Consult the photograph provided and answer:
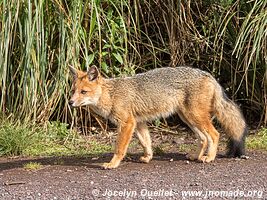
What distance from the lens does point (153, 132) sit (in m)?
10.4

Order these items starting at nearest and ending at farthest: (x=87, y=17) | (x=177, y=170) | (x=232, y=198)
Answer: (x=232, y=198) < (x=177, y=170) < (x=87, y=17)

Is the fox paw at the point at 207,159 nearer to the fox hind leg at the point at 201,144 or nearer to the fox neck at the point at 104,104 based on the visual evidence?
the fox hind leg at the point at 201,144

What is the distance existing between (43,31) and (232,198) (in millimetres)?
4014

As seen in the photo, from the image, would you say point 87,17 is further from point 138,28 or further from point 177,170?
point 177,170

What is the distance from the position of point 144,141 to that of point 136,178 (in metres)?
1.16

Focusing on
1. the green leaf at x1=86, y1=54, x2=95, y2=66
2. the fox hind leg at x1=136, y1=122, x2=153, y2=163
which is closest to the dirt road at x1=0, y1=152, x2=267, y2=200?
the fox hind leg at x1=136, y1=122, x2=153, y2=163

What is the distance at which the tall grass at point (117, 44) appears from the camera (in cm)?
926

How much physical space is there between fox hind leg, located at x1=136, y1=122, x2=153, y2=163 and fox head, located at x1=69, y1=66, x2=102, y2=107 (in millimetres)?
711

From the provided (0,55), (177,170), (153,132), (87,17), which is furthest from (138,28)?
(177,170)

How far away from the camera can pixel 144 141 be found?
830 centimetres

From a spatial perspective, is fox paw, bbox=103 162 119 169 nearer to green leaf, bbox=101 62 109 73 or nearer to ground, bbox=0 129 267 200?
ground, bbox=0 129 267 200

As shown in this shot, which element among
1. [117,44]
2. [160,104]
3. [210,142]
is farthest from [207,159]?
[117,44]

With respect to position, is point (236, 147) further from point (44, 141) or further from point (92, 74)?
point (44, 141)

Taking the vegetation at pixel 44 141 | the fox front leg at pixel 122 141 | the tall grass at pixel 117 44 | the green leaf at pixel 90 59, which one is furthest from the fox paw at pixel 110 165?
the green leaf at pixel 90 59
